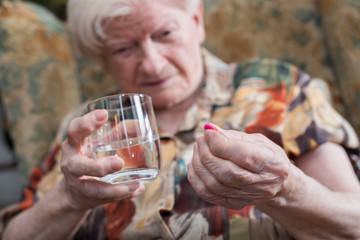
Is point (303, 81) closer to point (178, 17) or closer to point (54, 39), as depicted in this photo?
point (178, 17)

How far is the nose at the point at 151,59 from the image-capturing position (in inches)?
43.2

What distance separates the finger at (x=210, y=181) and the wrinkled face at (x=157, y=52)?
0.52 meters

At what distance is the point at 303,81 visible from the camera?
3.81ft

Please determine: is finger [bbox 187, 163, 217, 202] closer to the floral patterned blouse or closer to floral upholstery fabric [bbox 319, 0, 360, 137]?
the floral patterned blouse

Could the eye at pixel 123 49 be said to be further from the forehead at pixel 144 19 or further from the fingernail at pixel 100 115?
the fingernail at pixel 100 115

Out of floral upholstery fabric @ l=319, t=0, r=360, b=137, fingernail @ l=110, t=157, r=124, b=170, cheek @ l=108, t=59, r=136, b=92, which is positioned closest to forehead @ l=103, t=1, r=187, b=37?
cheek @ l=108, t=59, r=136, b=92

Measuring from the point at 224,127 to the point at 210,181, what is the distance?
1.57 ft

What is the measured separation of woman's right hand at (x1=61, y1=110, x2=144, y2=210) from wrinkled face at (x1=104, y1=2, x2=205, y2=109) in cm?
40

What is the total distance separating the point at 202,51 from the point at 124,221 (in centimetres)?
64

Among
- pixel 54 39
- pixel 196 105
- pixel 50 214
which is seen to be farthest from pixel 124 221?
pixel 54 39

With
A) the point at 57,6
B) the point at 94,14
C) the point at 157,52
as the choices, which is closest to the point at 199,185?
the point at 157,52

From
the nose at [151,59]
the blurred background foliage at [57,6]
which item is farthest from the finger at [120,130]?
the blurred background foliage at [57,6]

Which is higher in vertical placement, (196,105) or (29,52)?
(29,52)

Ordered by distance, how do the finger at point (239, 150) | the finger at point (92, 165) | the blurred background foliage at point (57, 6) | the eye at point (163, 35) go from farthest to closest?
the blurred background foliage at point (57, 6) < the eye at point (163, 35) < the finger at point (92, 165) < the finger at point (239, 150)
